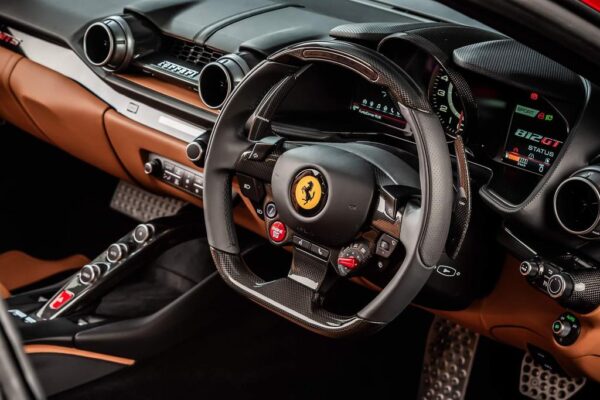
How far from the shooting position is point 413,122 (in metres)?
1.26

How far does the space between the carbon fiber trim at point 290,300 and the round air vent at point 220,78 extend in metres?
0.42

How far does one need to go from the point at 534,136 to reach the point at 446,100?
0.17 meters

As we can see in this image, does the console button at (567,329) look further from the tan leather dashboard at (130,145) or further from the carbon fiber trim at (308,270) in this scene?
the carbon fiber trim at (308,270)

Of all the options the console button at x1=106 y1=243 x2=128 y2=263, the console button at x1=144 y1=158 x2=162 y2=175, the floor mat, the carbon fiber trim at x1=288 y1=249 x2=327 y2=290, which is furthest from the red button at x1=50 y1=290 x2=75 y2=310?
the carbon fiber trim at x1=288 y1=249 x2=327 y2=290

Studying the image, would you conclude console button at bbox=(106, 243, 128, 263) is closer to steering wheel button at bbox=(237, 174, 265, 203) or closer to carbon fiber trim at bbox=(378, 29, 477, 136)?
steering wheel button at bbox=(237, 174, 265, 203)

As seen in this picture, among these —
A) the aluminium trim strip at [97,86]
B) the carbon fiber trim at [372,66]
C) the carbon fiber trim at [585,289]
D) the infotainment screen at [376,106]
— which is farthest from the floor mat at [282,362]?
the carbon fiber trim at [372,66]

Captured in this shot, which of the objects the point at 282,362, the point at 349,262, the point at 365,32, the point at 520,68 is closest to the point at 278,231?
the point at 349,262

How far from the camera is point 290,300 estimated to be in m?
1.44

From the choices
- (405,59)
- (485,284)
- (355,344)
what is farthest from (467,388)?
(405,59)

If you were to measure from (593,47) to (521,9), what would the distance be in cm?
10

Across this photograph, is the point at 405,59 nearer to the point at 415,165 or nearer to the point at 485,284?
the point at 415,165

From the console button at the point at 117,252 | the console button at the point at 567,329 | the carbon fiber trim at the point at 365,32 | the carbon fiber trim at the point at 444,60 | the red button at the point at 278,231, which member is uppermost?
the carbon fiber trim at the point at 365,32

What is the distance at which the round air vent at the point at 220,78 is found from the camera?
1.81 metres

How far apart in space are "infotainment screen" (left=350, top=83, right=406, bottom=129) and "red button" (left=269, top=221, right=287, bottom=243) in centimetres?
35
